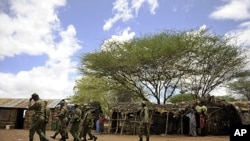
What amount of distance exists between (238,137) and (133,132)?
69.1ft

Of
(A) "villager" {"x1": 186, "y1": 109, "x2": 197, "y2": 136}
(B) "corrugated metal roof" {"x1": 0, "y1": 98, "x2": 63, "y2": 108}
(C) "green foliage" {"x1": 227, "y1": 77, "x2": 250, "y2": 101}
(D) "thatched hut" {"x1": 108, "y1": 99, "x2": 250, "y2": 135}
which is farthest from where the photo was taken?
(C) "green foliage" {"x1": 227, "y1": 77, "x2": 250, "y2": 101}

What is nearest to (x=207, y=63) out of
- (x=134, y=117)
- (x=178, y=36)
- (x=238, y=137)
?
(x=178, y=36)

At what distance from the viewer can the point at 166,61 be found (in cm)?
2800

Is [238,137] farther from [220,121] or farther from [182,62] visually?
[182,62]

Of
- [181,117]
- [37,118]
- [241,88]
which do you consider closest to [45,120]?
[37,118]

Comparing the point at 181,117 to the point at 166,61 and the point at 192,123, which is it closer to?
the point at 192,123

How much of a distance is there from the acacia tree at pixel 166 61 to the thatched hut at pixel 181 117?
455 centimetres

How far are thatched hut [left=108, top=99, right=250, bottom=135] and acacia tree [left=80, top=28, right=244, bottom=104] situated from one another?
455 centimetres

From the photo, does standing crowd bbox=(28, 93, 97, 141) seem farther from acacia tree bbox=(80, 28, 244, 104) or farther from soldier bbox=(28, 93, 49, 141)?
acacia tree bbox=(80, 28, 244, 104)

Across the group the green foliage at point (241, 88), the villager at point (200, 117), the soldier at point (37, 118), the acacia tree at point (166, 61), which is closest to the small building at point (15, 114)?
the acacia tree at point (166, 61)

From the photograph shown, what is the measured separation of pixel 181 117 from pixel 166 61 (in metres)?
5.59

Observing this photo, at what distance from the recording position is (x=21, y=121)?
1307 inches

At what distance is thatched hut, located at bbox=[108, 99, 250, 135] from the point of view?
24.2 meters

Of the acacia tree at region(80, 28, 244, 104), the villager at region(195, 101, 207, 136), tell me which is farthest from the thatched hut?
the acacia tree at region(80, 28, 244, 104)
